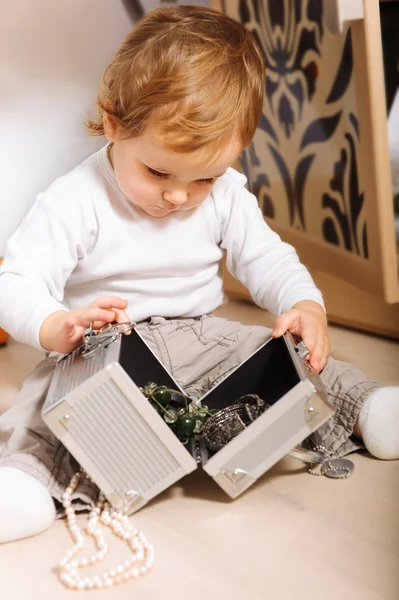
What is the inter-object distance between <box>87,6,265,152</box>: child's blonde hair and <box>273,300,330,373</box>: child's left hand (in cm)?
20

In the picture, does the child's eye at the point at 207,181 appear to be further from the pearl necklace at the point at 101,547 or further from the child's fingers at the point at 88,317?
the pearl necklace at the point at 101,547

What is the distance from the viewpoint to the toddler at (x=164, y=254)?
794 mm

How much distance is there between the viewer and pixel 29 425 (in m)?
0.83

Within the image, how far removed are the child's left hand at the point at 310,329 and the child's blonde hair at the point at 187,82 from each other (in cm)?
20

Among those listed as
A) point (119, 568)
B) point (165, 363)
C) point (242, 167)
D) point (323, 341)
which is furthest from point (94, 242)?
point (242, 167)

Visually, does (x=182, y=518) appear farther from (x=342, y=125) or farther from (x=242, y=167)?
(x=242, y=167)

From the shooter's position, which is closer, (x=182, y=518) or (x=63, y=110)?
(x=182, y=518)

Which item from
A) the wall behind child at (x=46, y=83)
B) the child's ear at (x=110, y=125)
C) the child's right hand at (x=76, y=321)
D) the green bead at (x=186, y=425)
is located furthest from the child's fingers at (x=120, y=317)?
the wall behind child at (x=46, y=83)

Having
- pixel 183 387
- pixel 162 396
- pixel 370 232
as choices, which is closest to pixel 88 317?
pixel 162 396

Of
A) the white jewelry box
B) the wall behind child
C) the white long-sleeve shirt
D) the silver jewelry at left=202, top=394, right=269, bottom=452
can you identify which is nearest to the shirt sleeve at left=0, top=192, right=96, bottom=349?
the white long-sleeve shirt

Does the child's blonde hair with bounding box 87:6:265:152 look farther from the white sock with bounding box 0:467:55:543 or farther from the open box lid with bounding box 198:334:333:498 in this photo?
the white sock with bounding box 0:467:55:543

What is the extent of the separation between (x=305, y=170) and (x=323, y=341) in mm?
448

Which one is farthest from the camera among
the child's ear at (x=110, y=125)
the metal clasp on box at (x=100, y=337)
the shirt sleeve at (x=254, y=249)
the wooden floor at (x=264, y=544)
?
the shirt sleeve at (x=254, y=249)

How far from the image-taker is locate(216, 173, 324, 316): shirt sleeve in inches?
39.2
